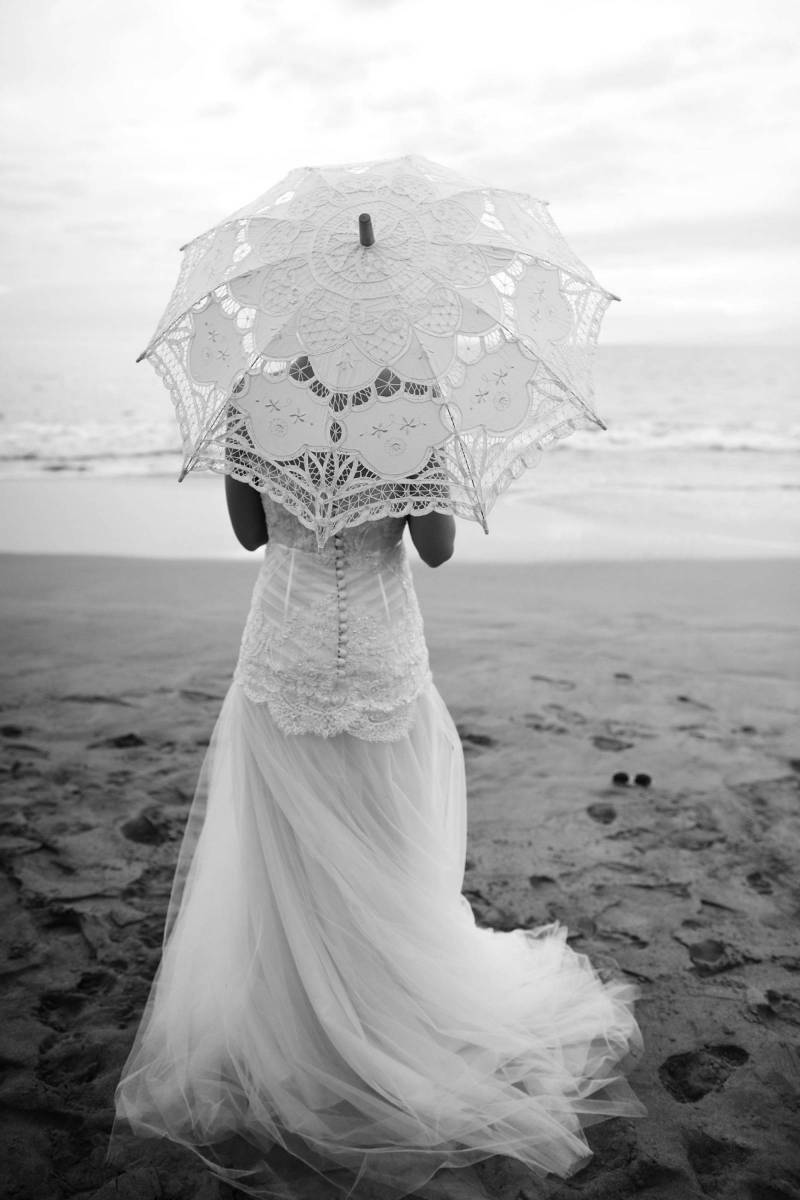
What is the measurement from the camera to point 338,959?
2648mm

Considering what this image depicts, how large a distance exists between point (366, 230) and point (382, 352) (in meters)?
0.29

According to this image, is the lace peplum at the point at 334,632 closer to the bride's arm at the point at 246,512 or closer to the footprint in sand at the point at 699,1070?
the bride's arm at the point at 246,512

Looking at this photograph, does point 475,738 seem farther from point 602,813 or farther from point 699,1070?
point 699,1070

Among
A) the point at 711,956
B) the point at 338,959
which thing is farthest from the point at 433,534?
the point at 711,956

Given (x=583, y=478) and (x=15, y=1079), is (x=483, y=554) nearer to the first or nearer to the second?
(x=583, y=478)

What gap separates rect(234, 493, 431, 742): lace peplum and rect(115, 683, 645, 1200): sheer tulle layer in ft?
0.28

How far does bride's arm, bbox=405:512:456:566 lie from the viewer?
7.83 feet

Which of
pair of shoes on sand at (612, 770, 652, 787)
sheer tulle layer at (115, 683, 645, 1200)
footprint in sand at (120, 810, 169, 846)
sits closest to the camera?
sheer tulle layer at (115, 683, 645, 1200)

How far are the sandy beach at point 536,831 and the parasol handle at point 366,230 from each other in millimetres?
2334

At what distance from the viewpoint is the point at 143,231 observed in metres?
35.2

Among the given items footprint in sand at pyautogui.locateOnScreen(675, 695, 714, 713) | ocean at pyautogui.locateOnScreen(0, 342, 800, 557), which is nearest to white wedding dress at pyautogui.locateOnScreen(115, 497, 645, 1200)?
ocean at pyautogui.locateOnScreen(0, 342, 800, 557)

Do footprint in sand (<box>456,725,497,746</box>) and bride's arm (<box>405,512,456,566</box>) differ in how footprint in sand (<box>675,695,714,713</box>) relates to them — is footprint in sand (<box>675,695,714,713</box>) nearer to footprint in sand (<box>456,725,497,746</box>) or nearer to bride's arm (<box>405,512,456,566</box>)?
footprint in sand (<box>456,725,497,746</box>)

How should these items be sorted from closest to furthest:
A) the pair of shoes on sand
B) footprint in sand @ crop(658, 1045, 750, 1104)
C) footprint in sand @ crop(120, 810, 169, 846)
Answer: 1. footprint in sand @ crop(658, 1045, 750, 1104)
2. footprint in sand @ crop(120, 810, 169, 846)
3. the pair of shoes on sand

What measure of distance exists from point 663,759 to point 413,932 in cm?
262
